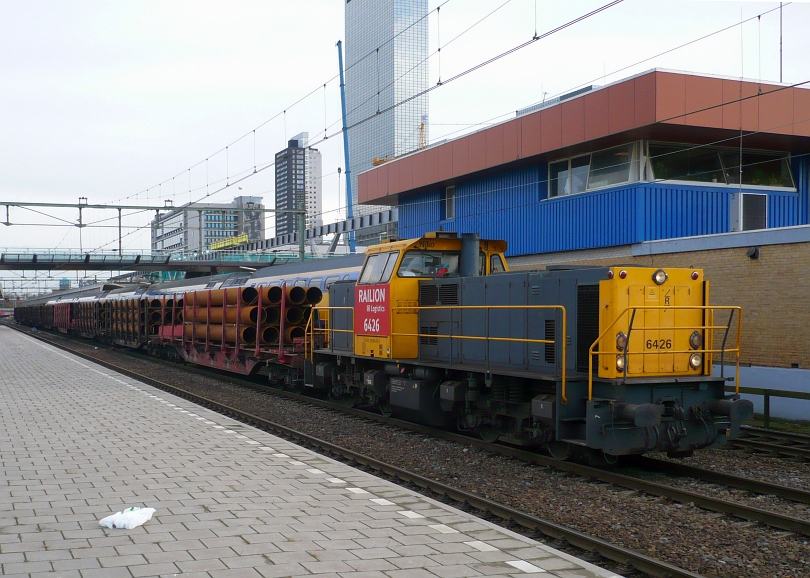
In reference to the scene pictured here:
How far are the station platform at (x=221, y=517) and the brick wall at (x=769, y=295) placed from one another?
10157 mm

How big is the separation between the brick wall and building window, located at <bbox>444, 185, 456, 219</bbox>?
10.9 meters

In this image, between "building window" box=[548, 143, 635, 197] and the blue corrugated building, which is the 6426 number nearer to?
the blue corrugated building

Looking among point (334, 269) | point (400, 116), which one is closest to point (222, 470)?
point (334, 269)

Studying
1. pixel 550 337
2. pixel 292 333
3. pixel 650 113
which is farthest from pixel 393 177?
pixel 550 337

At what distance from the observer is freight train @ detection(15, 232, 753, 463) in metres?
8.55

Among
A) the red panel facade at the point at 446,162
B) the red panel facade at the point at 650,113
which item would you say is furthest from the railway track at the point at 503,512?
the red panel facade at the point at 446,162

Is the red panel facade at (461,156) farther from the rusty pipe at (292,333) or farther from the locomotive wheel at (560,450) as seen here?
the locomotive wheel at (560,450)

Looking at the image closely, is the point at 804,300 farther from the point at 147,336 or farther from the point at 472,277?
the point at 147,336

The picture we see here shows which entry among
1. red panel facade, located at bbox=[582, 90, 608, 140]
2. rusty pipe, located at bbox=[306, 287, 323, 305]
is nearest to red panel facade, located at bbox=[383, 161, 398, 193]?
red panel facade, located at bbox=[582, 90, 608, 140]

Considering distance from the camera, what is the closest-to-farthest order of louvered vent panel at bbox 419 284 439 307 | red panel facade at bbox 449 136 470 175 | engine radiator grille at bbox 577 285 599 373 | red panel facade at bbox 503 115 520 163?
engine radiator grille at bbox 577 285 599 373 → louvered vent panel at bbox 419 284 439 307 → red panel facade at bbox 503 115 520 163 → red panel facade at bbox 449 136 470 175

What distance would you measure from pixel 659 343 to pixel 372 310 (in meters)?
5.12

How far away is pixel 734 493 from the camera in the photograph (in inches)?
312

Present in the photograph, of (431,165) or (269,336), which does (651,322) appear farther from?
(431,165)

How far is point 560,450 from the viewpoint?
30.2 ft
